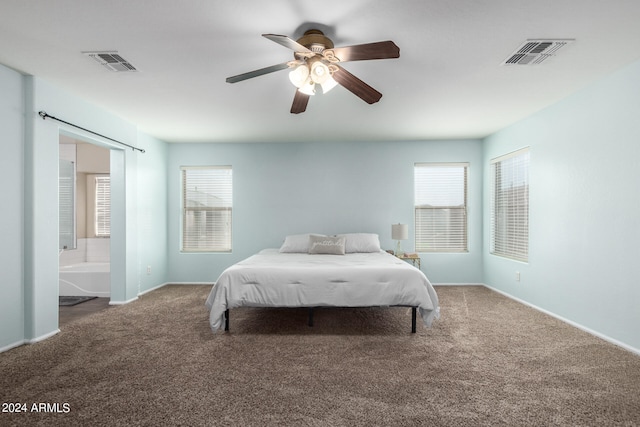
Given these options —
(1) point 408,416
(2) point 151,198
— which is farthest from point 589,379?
→ (2) point 151,198

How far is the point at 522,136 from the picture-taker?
4445 mm

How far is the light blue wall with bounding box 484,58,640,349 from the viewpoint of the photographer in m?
2.87

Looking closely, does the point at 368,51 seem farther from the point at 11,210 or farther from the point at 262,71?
the point at 11,210

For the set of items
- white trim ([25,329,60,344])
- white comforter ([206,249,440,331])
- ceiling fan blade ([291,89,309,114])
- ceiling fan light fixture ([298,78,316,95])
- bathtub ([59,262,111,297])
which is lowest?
white trim ([25,329,60,344])

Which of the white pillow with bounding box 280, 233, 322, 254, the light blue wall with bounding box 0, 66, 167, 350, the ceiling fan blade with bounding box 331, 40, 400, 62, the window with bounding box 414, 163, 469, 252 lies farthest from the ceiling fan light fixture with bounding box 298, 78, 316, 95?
the window with bounding box 414, 163, 469, 252

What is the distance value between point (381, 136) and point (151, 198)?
3753 millimetres

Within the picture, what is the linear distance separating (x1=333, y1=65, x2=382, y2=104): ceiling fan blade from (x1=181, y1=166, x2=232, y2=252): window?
3676 mm

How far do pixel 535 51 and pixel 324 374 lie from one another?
2902 mm

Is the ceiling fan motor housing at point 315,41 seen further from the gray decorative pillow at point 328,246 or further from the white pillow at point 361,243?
the white pillow at point 361,243

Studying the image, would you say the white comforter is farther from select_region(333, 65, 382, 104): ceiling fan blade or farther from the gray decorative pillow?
select_region(333, 65, 382, 104): ceiling fan blade

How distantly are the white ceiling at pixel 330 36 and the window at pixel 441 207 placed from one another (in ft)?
4.64

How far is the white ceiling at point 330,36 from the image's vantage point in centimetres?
207

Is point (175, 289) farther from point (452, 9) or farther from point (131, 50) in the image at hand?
point (452, 9)

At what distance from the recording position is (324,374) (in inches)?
94.3
